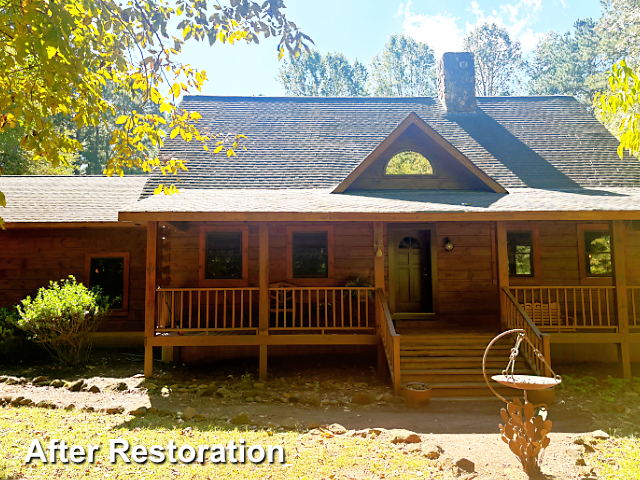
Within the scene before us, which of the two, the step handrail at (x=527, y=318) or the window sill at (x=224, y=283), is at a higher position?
the window sill at (x=224, y=283)

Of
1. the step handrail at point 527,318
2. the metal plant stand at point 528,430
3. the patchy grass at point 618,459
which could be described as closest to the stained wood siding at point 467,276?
the step handrail at point 527,318

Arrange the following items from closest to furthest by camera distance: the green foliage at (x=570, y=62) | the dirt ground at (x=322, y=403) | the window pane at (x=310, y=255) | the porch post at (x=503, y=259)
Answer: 1. the dirt ground at (x=322, y=403)
2. the porch post at (x=503, y=259)
3. the window pane at (x=310, y=255)
4. the green foliage at (x=570, y=62)

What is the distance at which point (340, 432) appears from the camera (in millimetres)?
6281

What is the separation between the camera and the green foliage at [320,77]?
41.5 meters

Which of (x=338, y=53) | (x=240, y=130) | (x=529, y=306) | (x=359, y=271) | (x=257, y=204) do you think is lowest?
(x=529, y=306)

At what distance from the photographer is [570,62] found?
37406mm

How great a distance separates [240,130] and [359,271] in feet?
19.6

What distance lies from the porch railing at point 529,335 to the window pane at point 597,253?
11.5 feet

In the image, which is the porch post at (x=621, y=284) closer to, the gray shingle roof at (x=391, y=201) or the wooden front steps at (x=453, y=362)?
the gray shingle roof at (x=391, y=201)

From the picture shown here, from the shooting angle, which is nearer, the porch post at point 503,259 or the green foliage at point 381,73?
the porch post at point 503,259

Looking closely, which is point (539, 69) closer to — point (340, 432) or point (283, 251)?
point (283, 251)

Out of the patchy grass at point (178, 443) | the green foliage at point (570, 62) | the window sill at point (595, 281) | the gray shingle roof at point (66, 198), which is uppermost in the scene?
the green foliage at point (570, 62)

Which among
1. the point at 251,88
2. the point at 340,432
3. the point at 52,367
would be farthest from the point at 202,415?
the point at 251,88

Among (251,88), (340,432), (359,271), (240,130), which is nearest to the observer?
(340,432)
